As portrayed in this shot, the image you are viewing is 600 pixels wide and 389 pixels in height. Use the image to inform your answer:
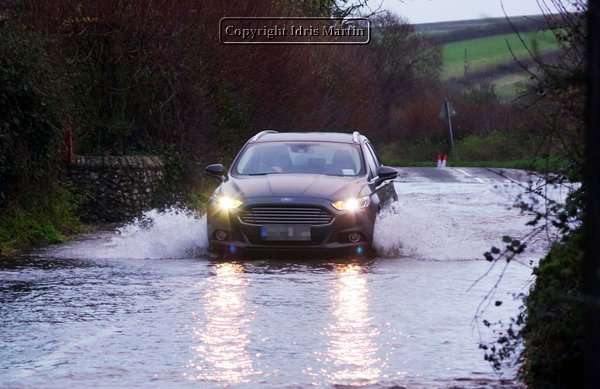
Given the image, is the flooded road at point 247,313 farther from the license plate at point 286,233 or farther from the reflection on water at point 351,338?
the license plate at point 286,233

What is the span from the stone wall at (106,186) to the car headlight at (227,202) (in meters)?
6.72

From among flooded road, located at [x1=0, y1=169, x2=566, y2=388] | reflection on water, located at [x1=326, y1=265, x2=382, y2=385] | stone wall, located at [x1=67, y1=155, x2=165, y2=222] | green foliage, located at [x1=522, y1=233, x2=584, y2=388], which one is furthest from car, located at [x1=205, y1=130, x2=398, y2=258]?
green foliage, located at [x1=522, y1=233, x2=584, y2=388]

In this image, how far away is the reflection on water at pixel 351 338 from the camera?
28.4 ft

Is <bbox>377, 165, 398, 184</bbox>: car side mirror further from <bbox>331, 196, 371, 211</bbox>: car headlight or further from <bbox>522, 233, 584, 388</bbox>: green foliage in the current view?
<bbox>522, 233, 584, 388</bbox>: green foliage

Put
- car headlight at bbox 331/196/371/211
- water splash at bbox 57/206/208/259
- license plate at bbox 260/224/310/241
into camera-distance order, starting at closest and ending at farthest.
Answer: license plate at bbox 260/224/310/241 < car headlight at bbox 331/196/371/211 < water splash at bbox 57/206/208/259

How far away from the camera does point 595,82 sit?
6434 millimetres

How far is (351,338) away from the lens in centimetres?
1012

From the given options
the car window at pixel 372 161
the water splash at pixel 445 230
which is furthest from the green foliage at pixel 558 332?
the car window at pixel 372 161

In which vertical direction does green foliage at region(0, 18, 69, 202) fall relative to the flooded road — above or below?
above

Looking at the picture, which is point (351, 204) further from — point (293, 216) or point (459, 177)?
point (459, 177)

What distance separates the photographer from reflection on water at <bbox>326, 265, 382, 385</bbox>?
8.66 m

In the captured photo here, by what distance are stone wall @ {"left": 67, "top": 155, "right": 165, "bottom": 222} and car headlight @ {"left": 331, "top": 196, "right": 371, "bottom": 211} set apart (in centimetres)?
755

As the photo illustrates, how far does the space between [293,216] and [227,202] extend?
2.93ft

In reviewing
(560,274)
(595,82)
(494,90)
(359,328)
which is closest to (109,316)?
(359,328)
